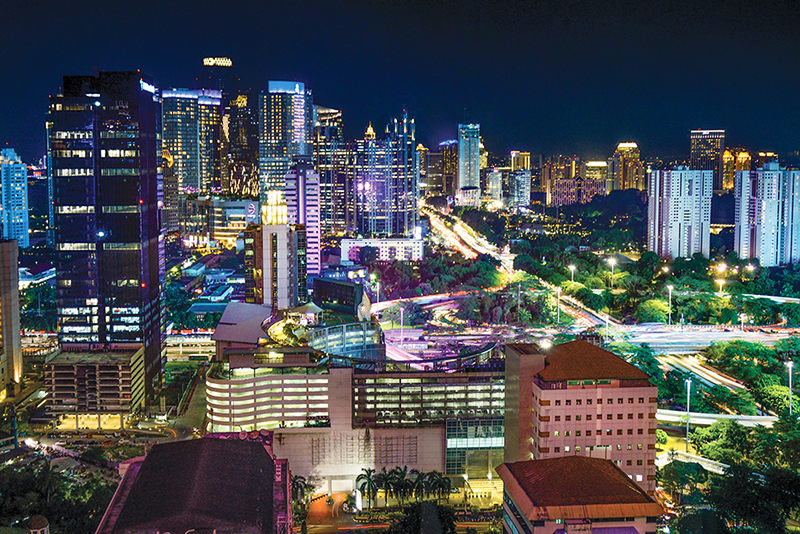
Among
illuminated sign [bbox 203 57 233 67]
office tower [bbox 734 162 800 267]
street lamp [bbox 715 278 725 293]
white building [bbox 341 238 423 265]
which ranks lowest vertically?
street lamp [bbox 715 278 725 293]

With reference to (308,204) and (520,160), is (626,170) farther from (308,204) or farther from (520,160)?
(308,204)

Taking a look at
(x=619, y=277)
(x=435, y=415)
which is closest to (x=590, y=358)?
(x=435, y=415)

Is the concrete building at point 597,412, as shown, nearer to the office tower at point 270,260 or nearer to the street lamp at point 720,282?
the office tower at point 270,260

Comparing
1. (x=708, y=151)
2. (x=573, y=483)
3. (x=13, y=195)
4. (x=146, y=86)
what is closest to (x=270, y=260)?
(x=146, y=86)

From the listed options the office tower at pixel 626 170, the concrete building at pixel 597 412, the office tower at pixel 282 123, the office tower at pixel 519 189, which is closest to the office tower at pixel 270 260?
the concrete building at pixel 597 412

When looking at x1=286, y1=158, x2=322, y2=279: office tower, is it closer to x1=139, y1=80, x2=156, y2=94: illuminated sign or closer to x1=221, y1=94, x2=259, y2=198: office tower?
x1=139, y1=80, x2=156, y2=94: illuminated sign

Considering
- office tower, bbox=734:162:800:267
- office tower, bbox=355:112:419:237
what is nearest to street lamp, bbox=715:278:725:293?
office tower, bbox=734:162:800:267

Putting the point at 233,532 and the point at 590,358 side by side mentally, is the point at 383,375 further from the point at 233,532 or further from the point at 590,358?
the point at 233,532
